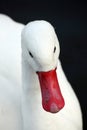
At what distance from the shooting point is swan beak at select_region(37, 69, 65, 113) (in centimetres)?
150

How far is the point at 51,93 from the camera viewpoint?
4.92 feet

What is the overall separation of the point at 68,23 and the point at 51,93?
1.54 metres

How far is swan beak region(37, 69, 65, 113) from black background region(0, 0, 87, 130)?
3.33 ft

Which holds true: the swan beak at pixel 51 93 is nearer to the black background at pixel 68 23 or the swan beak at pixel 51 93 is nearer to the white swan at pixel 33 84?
the white swan at pixel 33 84

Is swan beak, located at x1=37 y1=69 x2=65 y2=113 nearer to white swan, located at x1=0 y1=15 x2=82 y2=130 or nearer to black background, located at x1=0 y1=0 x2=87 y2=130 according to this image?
white swan, located at x1=0 y1=15 x2=82 y2=130

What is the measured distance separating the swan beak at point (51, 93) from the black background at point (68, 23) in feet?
3.33

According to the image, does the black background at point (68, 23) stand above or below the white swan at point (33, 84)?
below

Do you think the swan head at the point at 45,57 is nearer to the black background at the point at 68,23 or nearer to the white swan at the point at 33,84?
the white swan at the point at 33,84

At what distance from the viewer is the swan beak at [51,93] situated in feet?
4.91

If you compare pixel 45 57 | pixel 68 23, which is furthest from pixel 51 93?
pixel 68 23

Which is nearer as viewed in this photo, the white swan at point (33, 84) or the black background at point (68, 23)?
the white swan at point (33, 84)

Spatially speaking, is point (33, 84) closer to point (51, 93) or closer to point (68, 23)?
point (51, 93)

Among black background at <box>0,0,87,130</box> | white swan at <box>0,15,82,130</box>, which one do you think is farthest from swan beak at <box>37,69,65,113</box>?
black background at <box>0,0,87,130</box>

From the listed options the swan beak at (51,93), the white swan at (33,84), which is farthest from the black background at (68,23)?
the swan beak at (51,93)
